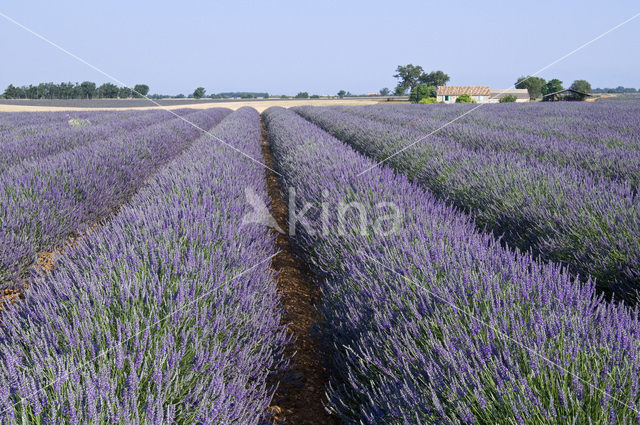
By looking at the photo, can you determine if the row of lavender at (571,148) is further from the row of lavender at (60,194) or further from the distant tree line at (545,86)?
the distant tree line at (545,86)

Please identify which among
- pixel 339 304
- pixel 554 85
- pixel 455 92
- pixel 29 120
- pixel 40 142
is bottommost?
pixel 339 304

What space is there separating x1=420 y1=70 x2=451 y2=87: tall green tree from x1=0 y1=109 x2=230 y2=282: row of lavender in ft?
285

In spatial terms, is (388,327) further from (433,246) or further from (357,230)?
(357,230)

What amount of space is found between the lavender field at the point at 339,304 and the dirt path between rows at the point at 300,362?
0.02 meters

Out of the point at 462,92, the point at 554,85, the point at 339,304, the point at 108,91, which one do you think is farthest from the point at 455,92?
the point at 339,304

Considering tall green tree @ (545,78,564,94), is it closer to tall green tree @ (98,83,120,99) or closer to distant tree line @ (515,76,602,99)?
distant tree line @ (515,76,602,99)

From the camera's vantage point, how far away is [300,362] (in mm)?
2398

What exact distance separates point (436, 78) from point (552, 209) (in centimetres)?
8948

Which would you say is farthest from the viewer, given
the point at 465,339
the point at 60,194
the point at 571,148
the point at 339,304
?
the point at 571,148

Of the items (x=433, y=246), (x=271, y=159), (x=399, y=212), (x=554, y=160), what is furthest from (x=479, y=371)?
(x=271, y=159)

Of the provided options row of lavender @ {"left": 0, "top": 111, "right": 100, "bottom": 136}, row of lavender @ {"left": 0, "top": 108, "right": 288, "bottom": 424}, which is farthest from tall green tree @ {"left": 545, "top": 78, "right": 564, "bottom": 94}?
row of lavender @ {"left": 0, "top": 108, "right": 288, "bottom": 424}

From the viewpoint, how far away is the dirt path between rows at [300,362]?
1980mm

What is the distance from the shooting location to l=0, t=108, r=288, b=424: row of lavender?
113cm

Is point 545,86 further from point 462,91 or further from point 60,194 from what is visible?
point 60,194
